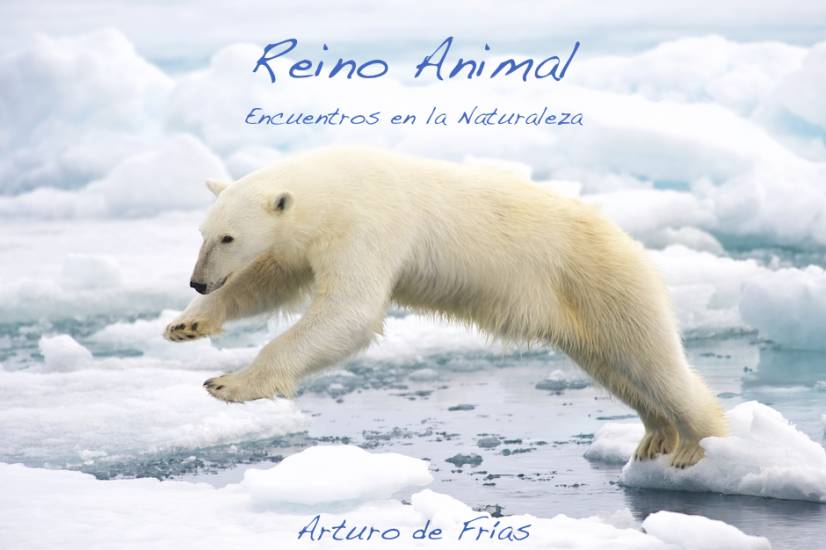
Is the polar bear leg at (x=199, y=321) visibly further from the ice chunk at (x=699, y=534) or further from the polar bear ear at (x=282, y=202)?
the ice chunk at (x=699, y=534)

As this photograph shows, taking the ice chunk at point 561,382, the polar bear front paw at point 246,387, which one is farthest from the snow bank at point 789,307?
the polar bear front paw at point 246,387

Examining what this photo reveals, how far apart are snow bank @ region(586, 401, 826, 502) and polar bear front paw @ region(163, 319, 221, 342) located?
2.24 meters

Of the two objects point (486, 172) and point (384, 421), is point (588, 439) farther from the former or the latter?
point (486, 172)

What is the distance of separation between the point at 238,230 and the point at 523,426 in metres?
3.47

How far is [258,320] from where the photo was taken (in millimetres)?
4801

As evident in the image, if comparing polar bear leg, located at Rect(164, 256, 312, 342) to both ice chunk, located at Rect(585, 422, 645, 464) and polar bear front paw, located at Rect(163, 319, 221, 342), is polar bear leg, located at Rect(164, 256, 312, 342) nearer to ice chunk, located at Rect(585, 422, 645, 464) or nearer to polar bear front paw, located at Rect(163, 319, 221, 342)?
polar bear front paw, located at Rect(163, 319, 221, 342)

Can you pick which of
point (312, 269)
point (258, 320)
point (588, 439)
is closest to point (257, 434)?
point (588, 439)

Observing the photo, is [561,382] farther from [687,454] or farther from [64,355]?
[64,355]

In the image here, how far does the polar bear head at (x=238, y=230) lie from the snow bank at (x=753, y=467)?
2.25 metres

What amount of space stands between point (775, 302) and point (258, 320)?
5971 mm

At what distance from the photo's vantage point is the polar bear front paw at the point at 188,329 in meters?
4.35

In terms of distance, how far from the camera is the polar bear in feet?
13.6

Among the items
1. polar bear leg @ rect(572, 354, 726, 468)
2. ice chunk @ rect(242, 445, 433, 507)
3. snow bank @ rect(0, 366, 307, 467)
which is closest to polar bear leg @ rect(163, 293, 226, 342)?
ice chunk @ rect(242, 445, 433, 507)

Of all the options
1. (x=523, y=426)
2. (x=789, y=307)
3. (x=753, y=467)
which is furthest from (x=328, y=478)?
(x=789, y=307)
